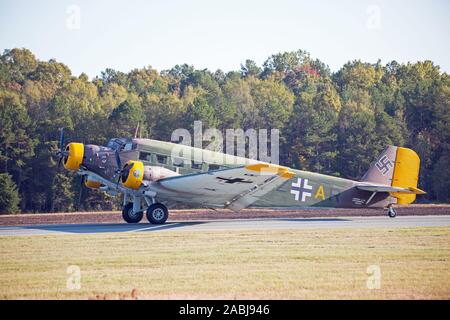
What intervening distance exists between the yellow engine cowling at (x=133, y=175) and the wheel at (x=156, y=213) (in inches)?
45.9

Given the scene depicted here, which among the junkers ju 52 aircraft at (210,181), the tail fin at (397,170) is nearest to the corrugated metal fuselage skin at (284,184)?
the junkers ju 52 aircraft at (210,181)

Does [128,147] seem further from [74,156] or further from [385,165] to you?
[385,165]

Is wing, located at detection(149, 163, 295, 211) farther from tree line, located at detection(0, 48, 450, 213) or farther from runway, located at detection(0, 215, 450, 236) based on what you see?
tree line, located at detection(0, 48, 450, 213)

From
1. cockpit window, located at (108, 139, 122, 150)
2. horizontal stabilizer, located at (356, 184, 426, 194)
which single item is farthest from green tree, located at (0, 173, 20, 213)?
horizontal stabilizer, located at (356, 184, 426, 194)

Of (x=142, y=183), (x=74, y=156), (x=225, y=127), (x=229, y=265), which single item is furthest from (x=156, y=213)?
(x=225, y=127)

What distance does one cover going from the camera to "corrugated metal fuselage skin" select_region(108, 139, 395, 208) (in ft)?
75.6

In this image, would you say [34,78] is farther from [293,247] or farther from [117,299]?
[117,299]

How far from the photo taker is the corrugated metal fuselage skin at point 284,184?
2305 cm

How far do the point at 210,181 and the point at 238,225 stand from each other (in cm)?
249

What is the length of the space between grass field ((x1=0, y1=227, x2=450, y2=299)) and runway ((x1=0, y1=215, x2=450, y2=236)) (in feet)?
5.33

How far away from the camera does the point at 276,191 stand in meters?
24.0

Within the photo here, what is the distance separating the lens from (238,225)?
76.0ft

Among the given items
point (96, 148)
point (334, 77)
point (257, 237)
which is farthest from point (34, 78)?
point (257, 237)
